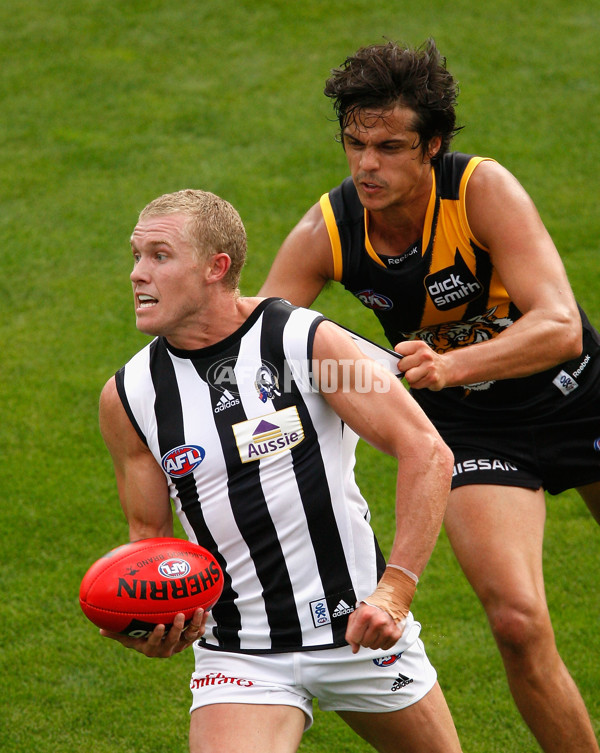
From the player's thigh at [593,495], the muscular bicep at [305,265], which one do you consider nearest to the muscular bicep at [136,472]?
the muscular bicep at [305,265]

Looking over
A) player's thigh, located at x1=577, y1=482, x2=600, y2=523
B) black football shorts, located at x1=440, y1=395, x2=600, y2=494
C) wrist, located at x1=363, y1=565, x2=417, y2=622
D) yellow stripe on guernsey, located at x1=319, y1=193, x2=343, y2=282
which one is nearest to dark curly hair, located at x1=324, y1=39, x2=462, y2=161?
yellow stripe on guernsey, located at x1=319, y1=193, x2=343, y2=282

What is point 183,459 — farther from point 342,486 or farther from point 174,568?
point 342,486

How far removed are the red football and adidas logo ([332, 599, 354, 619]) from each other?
1.28ft

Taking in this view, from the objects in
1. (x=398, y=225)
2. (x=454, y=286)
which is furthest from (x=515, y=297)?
(x=398, y=225)

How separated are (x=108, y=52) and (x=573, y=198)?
546cm

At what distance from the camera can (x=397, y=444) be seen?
127 inches

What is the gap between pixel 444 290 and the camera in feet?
13.6

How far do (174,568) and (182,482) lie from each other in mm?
340

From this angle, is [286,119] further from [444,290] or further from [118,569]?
[118,569]

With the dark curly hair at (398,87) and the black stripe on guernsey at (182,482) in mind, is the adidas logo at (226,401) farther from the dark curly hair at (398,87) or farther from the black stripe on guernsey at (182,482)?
the dark curly hair at (398,87)

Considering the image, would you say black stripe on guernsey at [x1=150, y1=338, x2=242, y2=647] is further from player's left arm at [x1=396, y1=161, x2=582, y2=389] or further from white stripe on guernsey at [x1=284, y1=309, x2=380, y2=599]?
player's left arm at [x1=396, y1=161, x2=582, y2=389]

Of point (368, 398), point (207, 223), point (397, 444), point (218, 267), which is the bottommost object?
point (397, 444)

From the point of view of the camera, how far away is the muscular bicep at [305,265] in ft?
14.0

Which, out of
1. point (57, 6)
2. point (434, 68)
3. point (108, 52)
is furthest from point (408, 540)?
point (57, 6)
